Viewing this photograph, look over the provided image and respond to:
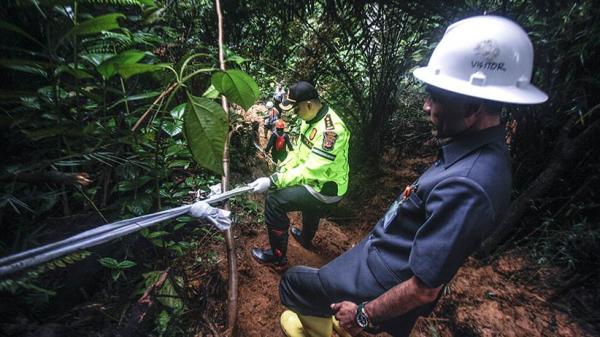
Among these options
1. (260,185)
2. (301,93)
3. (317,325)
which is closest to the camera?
(317,325)

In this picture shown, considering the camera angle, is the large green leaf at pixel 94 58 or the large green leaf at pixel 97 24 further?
the large green leaf at pixel 94 58

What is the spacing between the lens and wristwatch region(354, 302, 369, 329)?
4.81 feet

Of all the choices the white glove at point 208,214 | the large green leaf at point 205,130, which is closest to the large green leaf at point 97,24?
the large green leaf at point 205,130

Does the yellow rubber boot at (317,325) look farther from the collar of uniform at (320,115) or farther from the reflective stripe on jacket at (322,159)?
the collar of uniform at (320,115)

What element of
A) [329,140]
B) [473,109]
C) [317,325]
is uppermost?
[473,109]

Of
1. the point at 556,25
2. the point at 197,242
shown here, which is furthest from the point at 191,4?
the point at 556,25

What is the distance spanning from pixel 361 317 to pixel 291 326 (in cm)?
94

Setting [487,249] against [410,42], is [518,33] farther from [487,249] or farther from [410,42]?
[410,42]

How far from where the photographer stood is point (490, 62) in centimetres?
133

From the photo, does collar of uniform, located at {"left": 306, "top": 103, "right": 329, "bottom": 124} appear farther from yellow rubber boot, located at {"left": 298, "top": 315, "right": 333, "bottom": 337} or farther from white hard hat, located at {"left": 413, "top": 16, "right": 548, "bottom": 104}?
yellow rubber boot, located at {"left": 298, "top": 315, "right": 333, "bottom": 337}

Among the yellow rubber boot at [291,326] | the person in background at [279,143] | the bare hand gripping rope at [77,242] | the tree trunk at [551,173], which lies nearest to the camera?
the bare hand gripping rope at [77,242]

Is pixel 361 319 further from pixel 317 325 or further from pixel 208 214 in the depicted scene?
pixel 208 214

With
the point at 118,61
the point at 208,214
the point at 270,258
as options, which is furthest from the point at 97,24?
the point at 270,258

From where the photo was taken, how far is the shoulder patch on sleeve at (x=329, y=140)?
8.93ft
